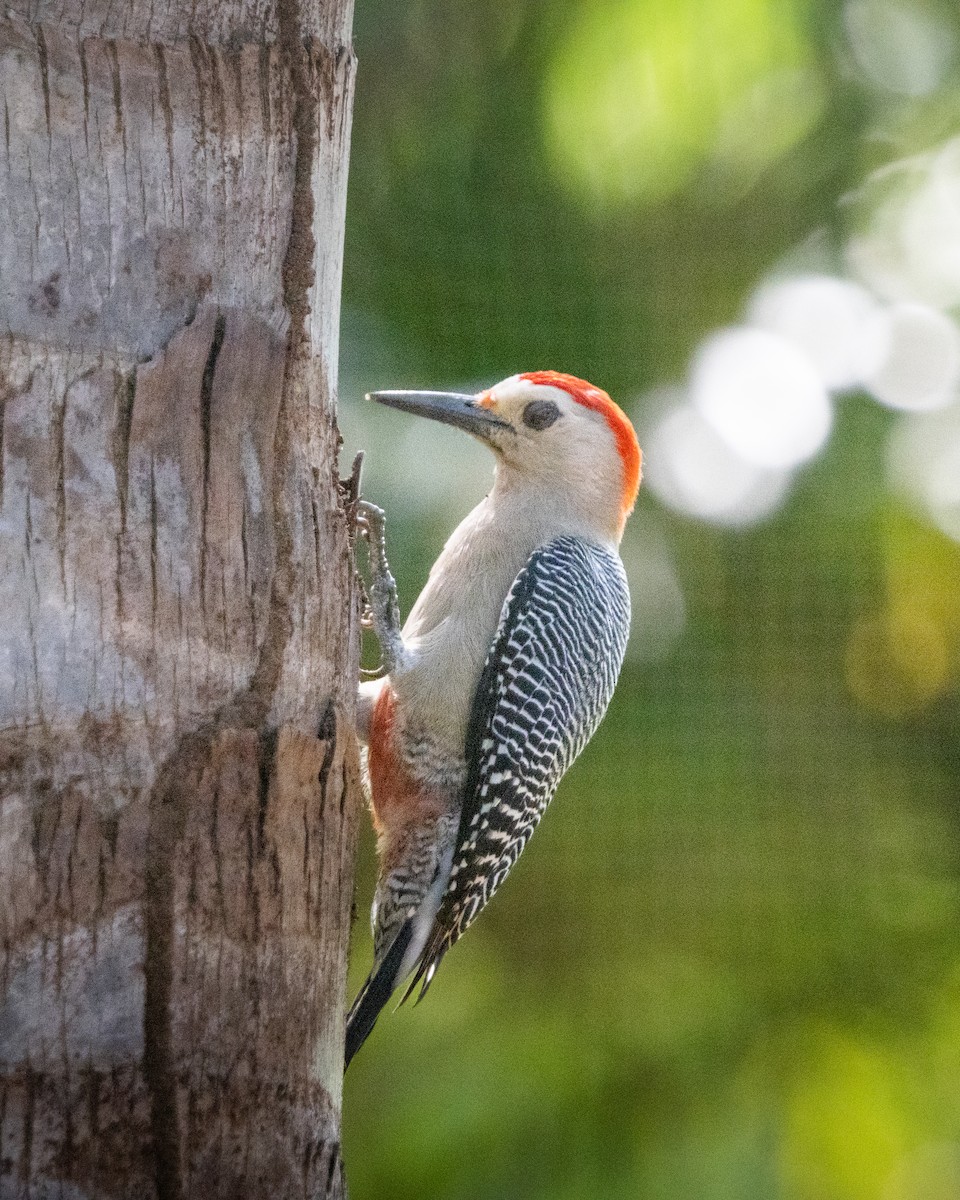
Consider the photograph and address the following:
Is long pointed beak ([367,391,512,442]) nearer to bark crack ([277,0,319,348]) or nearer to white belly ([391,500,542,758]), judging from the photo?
white belly ([391,500,542,758])

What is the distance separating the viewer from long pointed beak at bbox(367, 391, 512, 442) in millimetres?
4355

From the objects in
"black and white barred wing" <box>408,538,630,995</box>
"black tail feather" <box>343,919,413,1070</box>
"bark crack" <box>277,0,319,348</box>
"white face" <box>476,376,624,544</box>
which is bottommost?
"black tail feather" <box>343,919,413,1070</box>

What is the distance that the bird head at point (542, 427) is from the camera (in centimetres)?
451

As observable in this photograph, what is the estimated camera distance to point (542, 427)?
4531 mm

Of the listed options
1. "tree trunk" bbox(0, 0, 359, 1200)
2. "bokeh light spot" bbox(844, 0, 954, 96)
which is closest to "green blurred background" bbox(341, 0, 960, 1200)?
"bokeh light spot" bbox(844, 0, 954, 96)

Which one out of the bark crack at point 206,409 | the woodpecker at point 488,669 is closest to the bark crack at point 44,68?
the bark crack at point 206,409

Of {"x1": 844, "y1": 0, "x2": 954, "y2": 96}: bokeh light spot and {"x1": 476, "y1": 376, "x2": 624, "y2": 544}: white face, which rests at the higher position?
{"x1": 844, "y1": 0, "x2": 954, "y2": 96}: bokeh light spot

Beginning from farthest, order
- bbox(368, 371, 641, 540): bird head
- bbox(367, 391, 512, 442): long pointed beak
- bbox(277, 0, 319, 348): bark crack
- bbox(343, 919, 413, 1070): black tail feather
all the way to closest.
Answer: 1. bbox(368, 371, 641, 540): bird head
2. bbox(367, 391, 512, 442): long pointed beak
3. bbox(343, 919, 413, 1070): black tail feather
4. bbox(277, 0, 319, 348): bark crack

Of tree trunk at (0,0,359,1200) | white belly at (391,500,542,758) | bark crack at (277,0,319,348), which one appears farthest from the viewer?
white belly at (391,500,542,758)

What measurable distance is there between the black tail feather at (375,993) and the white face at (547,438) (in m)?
1.46

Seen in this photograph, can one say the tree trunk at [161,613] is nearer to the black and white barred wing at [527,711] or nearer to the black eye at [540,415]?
the black and white barred wing at [527,711]

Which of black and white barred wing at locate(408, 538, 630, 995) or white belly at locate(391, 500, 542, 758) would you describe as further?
white belly at locate(391, 500, 542, 758)

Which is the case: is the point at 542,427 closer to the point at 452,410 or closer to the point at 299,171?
the point at 452,410

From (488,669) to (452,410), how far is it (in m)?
0.86
